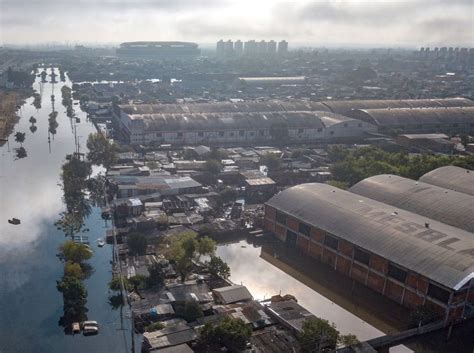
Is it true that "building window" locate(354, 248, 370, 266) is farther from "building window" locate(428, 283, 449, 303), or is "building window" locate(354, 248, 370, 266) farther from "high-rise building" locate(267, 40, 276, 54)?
"high-rise building" locate(267, 40, 276, 54)

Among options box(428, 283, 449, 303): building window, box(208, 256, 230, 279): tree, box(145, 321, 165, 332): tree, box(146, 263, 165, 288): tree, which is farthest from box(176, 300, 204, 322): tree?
box(428, 283, 449, 303): building window

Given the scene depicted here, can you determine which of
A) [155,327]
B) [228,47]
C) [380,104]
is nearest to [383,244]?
[155,327]

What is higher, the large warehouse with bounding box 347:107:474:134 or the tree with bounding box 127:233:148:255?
the large warehouse with bounding box 347:107:474:134

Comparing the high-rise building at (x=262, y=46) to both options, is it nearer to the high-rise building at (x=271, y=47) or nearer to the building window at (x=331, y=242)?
the high-rise building at (x=271, y=47)

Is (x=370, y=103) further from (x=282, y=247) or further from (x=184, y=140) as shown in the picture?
(x=282, y=247)

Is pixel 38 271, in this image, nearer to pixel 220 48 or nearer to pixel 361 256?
pixel 361 256

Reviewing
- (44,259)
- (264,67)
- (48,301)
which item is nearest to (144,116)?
(44,259)
